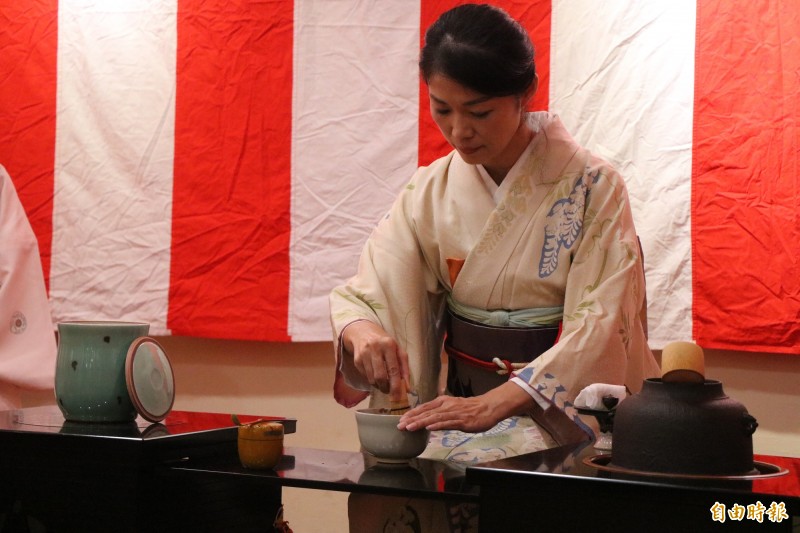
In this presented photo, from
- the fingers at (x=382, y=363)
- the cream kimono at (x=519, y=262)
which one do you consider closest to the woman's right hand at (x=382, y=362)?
the fingers at (x=382, y=363)

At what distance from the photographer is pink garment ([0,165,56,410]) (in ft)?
7.65

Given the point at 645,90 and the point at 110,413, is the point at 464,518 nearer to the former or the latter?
the point at 110,413

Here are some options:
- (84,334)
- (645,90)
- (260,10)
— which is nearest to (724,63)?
(645,90)

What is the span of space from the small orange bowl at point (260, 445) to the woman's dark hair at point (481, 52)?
799 mm

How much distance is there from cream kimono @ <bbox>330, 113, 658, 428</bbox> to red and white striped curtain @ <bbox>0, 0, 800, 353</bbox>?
0.64 m

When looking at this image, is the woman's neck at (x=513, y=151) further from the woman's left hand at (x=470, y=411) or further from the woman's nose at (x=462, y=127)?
the woman's left hand at (x=470, y=411)

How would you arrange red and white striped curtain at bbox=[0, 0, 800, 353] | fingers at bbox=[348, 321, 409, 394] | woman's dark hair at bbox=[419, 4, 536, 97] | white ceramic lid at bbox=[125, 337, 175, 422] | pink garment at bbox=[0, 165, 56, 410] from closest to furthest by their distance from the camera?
white ceramic lid at bbox=[125, 337, 175, 422], fingers at bbox=[348, 321, 409, 394], woman's dark hair at bbox=[419, 4, 536, 97], pink garment at bbox=[0, 165, 56, 410], red and white striped curtain at bbox=[0, 0, 800, 353]

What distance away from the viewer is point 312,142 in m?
2.93

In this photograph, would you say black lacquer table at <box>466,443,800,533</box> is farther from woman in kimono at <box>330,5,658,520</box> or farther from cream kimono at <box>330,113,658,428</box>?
cream kimono at <box>330,113,658,428</box>

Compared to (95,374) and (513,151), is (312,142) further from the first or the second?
(95,374)

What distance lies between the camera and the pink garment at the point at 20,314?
2332mm

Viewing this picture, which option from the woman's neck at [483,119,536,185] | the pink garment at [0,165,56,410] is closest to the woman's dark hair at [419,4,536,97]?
the woman's neck at [483,119,536,185]

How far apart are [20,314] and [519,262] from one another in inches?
50.3

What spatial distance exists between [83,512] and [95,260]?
69.2 inches
